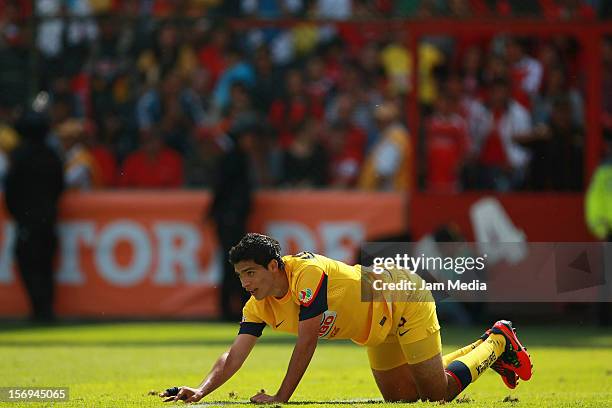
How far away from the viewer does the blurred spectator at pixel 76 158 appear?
16.9 meters

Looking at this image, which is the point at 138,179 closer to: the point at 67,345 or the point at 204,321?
the point at 204,321

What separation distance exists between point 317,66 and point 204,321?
3.62m

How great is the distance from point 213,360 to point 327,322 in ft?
13.8

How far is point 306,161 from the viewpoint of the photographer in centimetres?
1645

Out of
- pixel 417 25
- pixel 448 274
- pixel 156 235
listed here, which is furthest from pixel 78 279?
pixel 448 274

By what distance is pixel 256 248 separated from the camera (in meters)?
7.75

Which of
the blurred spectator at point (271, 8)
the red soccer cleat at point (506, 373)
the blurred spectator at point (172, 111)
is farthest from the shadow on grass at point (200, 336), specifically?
the red soccer cleat at point (506, 373)

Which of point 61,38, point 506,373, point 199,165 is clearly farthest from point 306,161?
point 506,373

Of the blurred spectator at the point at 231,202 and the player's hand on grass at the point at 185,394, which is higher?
the blurred spectator at the point at 231,202

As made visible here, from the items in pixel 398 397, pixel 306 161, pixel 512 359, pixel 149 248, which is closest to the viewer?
pixel 398 397

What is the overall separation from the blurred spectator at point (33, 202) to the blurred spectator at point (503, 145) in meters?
5.31

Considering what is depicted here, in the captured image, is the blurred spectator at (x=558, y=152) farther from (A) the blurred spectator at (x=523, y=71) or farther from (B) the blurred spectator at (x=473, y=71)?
(B) the blurred spectator at (x=473, y=71)

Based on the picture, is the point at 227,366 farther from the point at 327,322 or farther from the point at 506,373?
the point at 506,373

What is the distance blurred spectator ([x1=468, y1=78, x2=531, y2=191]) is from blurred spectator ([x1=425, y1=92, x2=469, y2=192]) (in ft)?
0.83
